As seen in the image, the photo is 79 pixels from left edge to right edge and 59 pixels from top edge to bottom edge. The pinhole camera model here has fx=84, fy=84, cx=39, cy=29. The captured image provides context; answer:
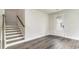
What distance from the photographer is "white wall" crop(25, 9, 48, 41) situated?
1.43 m

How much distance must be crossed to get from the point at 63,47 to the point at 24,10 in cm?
88

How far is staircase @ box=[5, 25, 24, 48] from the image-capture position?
4.58ft

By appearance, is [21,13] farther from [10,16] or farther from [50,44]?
[50,44]

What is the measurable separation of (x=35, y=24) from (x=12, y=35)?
1.43 ft

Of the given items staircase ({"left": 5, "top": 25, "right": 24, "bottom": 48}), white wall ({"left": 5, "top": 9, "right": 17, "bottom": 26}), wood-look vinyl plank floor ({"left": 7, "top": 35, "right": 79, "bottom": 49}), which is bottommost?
wood-look vinyl plank floor ({"left": 7, "top": 35, "right": 79, "bottom": 49})

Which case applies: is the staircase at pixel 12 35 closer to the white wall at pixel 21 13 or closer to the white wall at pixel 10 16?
the white wall at pixel 10 16

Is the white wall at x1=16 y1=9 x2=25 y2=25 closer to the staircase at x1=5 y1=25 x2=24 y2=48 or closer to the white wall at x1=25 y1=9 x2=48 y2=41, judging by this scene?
the white wall at x1=25 y1=9 x2=48 y2=41

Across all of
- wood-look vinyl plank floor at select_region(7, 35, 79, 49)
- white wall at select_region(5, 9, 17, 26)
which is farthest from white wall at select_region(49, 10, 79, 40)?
white wall at select_region(5, 9, 17, 26)

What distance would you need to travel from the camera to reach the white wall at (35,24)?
1.43 metres

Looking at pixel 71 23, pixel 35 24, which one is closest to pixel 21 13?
pixel 35 24

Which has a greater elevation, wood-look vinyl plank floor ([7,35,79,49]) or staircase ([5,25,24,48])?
staircase ([5,25,24,48])

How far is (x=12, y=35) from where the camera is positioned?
56.1 inches

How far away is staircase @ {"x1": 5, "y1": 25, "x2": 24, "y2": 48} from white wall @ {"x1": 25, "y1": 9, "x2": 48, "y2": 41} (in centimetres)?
12
